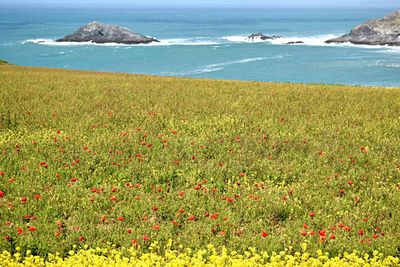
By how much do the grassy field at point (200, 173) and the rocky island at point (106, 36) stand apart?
A: 14199 cm

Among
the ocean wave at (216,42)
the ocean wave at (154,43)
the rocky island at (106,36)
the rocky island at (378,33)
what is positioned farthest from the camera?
the rocky island at (106,36)

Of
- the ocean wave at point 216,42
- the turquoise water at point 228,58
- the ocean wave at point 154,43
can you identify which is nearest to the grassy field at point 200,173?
the turquoise water at point 228,58

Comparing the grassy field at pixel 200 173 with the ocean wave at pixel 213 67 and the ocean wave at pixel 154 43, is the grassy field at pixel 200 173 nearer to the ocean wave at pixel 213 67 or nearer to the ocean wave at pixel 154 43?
the ocean wave at pixel 213 67

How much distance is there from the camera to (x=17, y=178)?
12.5 metres

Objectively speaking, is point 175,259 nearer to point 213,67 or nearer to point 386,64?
point 213,67

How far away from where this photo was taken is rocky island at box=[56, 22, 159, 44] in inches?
6284

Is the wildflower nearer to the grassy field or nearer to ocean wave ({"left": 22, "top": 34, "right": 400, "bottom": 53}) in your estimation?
the grassy field

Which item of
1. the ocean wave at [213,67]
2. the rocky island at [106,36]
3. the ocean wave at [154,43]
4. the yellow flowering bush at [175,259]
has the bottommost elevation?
the ocean wave at [213,67]

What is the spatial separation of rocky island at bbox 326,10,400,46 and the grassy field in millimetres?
135676

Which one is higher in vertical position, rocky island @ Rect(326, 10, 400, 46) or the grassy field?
rocky island @ Rect(326, 10, 400, 46)

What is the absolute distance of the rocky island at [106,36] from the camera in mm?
159625

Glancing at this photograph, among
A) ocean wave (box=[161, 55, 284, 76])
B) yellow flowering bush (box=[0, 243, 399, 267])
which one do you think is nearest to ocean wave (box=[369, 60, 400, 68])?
ocean wave (box=[161, 55, 284, 76])

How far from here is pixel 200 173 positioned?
13.4 meters

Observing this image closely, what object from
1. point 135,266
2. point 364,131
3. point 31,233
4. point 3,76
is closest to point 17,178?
point 31,233
